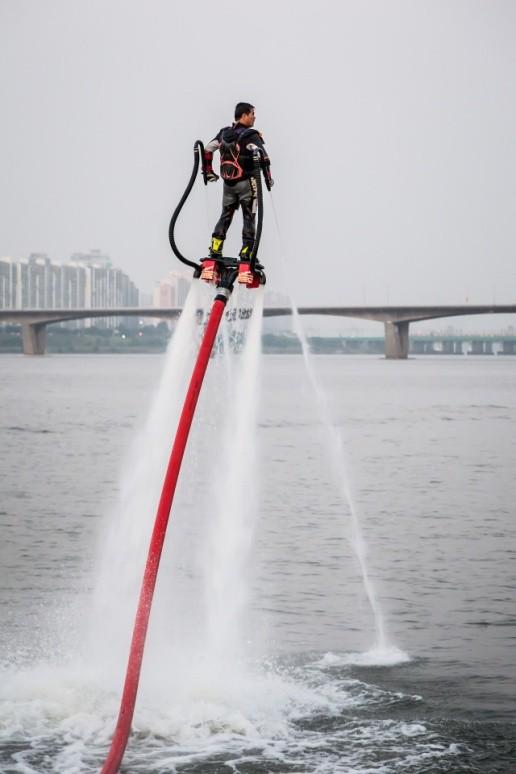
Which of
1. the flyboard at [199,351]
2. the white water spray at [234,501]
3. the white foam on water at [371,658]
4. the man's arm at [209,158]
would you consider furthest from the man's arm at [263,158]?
the white foam on water at [371,658]

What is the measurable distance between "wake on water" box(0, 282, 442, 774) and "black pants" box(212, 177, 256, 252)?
0.77m

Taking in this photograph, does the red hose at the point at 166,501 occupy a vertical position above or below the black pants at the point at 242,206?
below

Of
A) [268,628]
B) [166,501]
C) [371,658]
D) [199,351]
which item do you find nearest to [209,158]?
[199,351]

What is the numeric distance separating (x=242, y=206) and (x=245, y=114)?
1013 mm

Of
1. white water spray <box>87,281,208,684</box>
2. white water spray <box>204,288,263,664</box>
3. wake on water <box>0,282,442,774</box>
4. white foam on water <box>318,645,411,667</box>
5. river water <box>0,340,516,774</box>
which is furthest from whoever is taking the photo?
white foam on water <box>318,645,411,667</box>

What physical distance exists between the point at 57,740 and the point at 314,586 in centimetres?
1293

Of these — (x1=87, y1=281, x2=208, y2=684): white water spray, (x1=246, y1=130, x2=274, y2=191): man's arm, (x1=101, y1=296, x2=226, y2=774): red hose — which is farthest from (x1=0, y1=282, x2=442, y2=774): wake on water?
(x1=246, y1=130, x2=274, y2=191): man's arm

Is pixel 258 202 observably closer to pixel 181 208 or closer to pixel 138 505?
pixel 181 208

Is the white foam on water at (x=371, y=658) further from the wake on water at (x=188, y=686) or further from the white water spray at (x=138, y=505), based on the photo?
the white water spray at (x=138, y=505)

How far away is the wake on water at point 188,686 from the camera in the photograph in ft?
57.4

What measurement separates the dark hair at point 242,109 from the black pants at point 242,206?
711mm

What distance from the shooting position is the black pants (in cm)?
1488

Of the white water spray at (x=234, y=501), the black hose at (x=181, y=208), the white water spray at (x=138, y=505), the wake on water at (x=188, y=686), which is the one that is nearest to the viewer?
the black hose at (x=181, y=208)

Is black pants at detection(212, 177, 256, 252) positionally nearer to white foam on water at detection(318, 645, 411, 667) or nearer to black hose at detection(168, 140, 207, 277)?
black hose at detection(168, 140, 207, 277)
